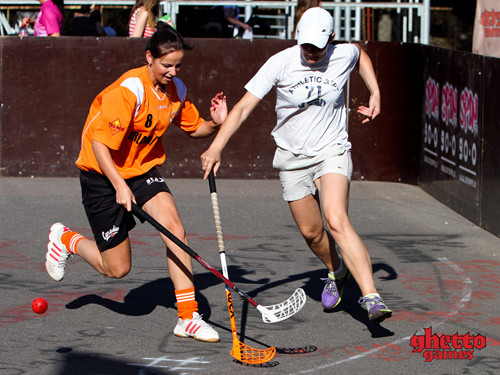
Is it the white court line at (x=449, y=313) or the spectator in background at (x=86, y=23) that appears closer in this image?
the white court line at (x=449, y=313)

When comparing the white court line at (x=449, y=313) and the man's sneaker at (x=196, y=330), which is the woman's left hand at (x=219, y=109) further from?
the white court line at (x=449, y=313)

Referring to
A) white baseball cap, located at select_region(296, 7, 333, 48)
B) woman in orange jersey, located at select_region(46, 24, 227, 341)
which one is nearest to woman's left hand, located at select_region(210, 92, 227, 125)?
woman in orange jersey, located at select_region(46, 24, 227, 341)

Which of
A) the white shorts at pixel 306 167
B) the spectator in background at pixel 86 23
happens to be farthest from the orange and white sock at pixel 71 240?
the spectator in background at pixel 86 23

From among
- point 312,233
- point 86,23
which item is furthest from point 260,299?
point 86,23

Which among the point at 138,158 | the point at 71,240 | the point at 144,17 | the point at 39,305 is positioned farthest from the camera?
the point at 144,17

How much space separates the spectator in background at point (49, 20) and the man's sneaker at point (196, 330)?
24.6 ft

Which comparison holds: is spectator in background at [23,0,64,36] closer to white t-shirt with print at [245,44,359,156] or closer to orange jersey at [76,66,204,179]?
orange jersey at [76,66,204,179]

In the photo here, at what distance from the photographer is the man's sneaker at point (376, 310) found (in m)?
5.53

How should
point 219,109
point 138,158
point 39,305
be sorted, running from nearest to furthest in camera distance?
point 138,158
point 219,109
point 39,305

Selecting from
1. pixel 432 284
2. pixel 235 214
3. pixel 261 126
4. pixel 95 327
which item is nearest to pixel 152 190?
pixel 95 327

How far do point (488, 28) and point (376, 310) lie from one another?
6.99 m

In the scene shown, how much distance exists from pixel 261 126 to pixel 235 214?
2.15 m

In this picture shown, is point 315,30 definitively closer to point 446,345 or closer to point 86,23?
point 446,345

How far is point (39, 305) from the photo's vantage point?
634 cm
